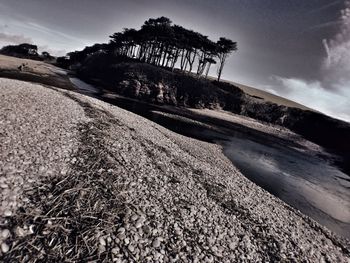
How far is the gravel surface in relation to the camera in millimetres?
10656

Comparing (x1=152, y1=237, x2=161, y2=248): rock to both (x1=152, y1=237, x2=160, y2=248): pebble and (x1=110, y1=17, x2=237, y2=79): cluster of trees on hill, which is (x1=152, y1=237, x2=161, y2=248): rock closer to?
(x1=152, y1=237, x2=160, y2=248): pebble

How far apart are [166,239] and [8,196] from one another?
803 cm

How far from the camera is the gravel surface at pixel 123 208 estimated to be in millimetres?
10656

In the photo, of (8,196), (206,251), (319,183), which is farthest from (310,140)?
(8,196)

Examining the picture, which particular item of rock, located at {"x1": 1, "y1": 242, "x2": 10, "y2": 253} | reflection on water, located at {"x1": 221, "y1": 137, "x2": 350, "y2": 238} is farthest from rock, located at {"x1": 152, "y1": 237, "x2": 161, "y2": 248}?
reflection on water, located at {"x1": 221, "y1": 137, "x2": 350, "y2": 238}

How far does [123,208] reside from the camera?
44.0 feet

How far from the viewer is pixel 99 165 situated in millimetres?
17312

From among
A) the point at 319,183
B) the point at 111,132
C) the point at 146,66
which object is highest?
A: the point at 146,66

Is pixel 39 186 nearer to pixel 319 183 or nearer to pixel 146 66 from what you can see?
pixel 319 183

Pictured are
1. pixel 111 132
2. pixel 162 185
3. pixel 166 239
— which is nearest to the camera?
pixel 166 239

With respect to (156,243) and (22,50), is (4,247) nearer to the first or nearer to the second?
(156,243)

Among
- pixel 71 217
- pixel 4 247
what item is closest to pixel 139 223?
pixel 71 217

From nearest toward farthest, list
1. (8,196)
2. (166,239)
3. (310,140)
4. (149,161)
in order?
1. (8,196)
2. (166,239)
3. (149,161)
4. (310,140)

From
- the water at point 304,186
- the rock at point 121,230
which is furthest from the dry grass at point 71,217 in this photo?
the water at point 304,186
